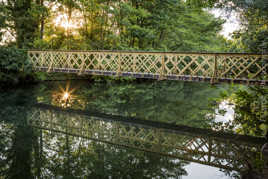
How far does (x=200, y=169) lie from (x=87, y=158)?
1872mm

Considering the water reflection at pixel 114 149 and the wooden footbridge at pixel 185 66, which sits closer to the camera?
the water reflection at pixel 114 149

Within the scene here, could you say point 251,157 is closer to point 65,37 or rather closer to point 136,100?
point 136,100

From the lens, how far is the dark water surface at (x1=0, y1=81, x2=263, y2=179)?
351 centimetres

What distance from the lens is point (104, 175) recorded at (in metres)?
3.34

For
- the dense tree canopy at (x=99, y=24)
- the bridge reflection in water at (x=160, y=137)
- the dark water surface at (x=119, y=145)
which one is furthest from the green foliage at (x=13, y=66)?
the bridge reflection in water at (x=160, y=137)

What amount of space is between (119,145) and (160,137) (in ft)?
3.60

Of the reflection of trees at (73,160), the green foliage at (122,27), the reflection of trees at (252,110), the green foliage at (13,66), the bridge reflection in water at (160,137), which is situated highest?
the green foliage at (122,27)

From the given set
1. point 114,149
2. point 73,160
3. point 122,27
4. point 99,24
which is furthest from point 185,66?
point 99,24

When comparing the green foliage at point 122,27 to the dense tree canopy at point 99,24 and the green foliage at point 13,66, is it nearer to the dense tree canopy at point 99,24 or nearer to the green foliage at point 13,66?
the dense tree canopy at point 99,24

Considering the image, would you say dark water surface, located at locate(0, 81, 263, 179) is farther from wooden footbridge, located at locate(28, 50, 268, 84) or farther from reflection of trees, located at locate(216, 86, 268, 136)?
wooden footbridge, located at locate(28, 50, 268, 84)

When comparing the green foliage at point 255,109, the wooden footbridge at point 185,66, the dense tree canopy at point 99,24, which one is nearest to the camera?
the green foliage at point 255,109

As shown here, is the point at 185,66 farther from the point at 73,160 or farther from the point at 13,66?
the point at 13,66

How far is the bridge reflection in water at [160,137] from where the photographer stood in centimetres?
407

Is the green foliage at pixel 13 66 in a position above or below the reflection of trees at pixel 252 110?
above
